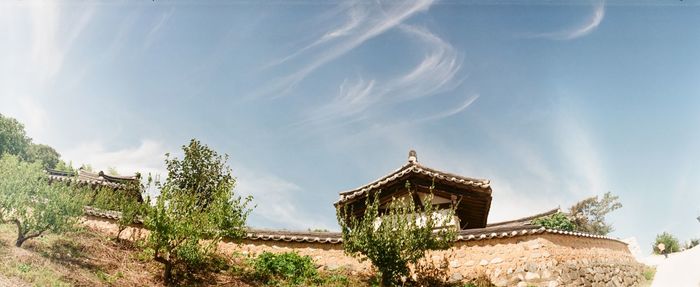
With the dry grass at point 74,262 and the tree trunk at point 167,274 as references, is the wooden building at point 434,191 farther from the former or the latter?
the dry grass at point 74,262

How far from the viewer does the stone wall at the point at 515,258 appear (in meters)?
12.1

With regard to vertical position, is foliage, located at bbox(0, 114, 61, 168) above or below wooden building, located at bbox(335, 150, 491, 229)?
above

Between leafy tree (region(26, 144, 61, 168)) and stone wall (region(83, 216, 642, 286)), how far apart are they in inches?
2607

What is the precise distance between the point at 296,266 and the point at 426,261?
4669 mm

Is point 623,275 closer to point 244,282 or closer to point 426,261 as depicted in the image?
point 426,261

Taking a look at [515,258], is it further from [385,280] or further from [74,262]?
[74,262]

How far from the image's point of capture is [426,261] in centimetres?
1320

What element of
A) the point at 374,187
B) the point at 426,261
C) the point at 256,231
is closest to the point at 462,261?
the point at 426,261

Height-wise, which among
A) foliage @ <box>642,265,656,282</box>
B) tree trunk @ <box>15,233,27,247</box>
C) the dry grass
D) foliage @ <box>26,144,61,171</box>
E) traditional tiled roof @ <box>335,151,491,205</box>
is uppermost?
foliage @ <box>26,144,61,171</box>

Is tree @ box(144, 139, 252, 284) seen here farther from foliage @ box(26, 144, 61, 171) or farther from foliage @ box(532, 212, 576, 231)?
foliage @ box(26, 144, 61, 171)

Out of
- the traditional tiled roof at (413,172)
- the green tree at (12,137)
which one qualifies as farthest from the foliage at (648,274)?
the green tree at (12,137)

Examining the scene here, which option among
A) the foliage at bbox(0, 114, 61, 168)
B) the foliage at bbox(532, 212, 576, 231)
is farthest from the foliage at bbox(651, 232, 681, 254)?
the foliage at bbox(0, 114, 61, 168)

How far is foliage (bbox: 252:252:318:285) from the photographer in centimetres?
1303

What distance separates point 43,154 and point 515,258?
80604mm
